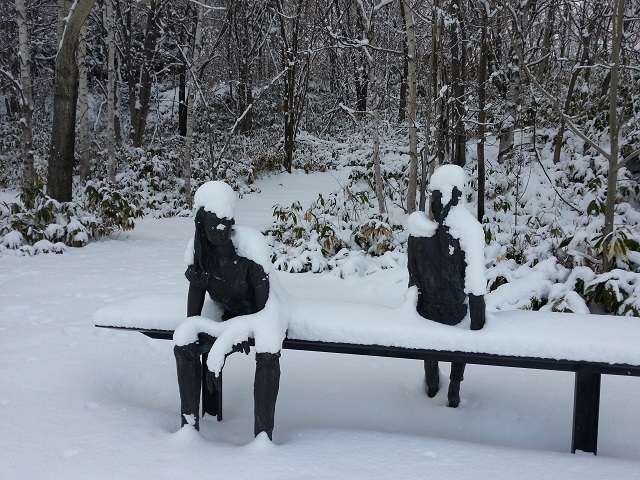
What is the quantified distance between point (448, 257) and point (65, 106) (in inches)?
276

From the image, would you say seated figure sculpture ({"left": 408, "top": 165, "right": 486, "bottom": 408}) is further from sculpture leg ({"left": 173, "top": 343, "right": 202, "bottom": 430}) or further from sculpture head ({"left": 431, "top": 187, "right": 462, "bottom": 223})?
sculpture leg ({"left": 173, "top": 343, "right": 202, "bottom": 430})

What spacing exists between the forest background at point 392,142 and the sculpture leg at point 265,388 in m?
2.81

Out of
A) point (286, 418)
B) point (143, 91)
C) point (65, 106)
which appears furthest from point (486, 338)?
point (143, 91)

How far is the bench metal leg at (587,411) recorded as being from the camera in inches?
90.7

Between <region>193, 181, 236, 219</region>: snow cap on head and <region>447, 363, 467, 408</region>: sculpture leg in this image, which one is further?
<region>447, 363, 467, 408</region>: sculpture leg

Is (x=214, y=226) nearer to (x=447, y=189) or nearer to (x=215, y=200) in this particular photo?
(x=215, y=200)

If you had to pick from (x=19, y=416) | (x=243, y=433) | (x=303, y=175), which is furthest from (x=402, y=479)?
(x=303, y=175)

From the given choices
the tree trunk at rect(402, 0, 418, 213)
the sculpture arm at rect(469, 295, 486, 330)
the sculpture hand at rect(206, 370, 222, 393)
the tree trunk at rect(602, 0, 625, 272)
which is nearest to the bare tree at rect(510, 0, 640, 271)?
the tree trunk at rect(602, 0, 625, 272)

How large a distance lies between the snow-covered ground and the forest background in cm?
153

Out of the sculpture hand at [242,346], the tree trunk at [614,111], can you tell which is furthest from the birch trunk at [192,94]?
the sculpture hand at [242,346]

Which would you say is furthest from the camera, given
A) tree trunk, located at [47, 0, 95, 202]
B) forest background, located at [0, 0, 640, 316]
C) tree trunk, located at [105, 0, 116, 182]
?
tree trunk, located at [105, 0, 116, 182]

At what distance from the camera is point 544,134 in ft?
32.8

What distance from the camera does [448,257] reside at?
8.11 ft

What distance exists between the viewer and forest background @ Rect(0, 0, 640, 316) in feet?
16.6
